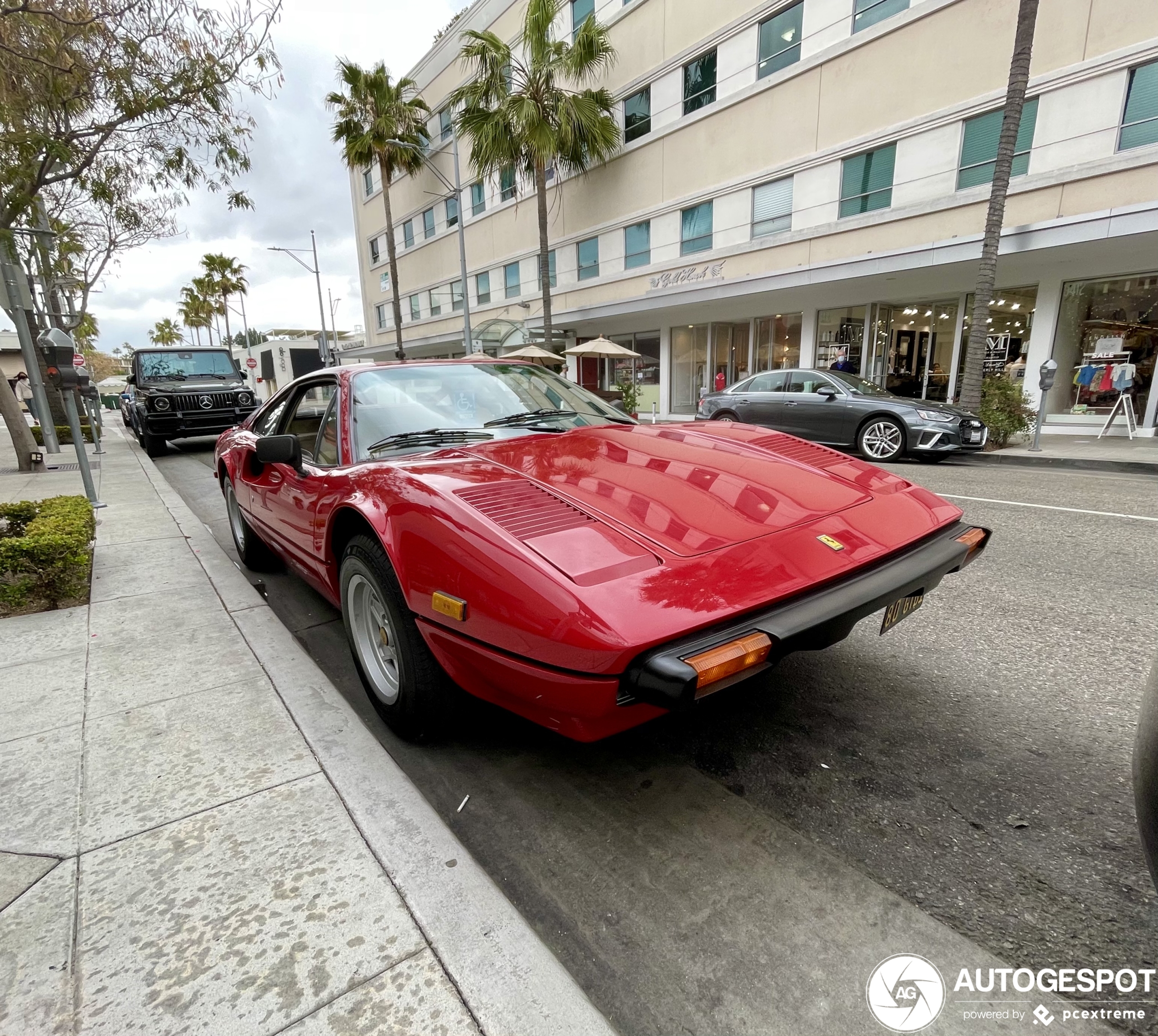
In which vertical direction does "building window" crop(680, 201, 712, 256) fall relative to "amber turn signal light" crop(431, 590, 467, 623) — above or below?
above

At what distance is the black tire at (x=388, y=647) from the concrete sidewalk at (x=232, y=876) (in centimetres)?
15

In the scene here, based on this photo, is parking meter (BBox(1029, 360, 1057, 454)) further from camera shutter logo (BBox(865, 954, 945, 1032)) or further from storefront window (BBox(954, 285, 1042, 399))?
camera shutter logo (BBox(865, 954, 945, 1032))

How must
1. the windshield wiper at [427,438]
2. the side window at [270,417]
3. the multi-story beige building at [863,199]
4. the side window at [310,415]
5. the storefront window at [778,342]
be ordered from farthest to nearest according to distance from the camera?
the storefront window at [778,342]
the multi-story beige building at [863,199]
the side window at [270,417]
the side window at [310,415]
the windshield wiper at [427,438]

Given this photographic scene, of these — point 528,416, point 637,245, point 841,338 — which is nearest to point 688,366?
point 637,245

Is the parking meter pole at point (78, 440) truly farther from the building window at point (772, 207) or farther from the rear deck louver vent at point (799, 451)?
the building window at point (772, 207)

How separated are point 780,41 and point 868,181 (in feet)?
13.7

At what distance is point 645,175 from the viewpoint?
17375 mm

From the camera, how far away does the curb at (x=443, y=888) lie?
1284mm

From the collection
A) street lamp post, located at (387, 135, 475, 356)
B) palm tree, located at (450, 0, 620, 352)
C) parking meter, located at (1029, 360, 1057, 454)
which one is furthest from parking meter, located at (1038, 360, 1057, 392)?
street lamp post, located at (387, 135, 475, 356)

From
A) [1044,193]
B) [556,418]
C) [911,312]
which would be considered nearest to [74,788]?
[556,418]

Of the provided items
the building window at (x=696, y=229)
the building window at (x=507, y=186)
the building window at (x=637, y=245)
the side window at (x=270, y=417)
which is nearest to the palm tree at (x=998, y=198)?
the building window at (x=696, y=229)

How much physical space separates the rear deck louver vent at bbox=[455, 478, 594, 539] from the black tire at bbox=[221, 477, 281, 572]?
274 cm

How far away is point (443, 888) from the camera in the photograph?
159cm

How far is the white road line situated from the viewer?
199 inches
